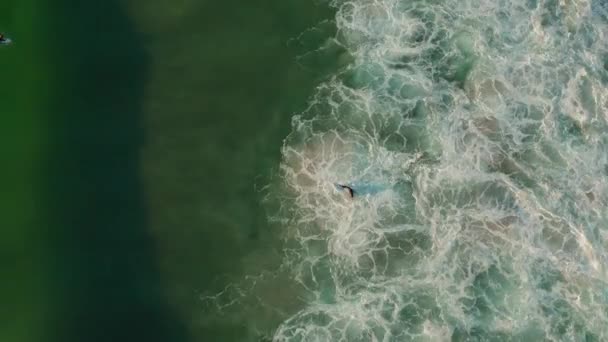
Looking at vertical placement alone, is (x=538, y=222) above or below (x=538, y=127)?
below

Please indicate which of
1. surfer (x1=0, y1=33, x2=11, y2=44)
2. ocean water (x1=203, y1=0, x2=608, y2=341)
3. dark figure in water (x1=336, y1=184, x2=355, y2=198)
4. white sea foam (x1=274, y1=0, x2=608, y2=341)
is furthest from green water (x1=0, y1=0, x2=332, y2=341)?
dark figure in water (x1=336, y1=184, x2=355, y2=198)

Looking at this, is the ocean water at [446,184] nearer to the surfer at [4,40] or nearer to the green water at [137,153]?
the green water at [137,153]

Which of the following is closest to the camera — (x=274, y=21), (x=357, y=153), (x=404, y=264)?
(x=404, y=264)

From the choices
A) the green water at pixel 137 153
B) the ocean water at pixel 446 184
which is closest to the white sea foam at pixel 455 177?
the ocean water at pixel 446 184

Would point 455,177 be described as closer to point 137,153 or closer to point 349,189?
point 349,189

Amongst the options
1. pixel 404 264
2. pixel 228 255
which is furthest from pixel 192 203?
pixel 404 264

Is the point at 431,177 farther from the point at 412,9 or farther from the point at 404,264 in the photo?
the point at 412,9

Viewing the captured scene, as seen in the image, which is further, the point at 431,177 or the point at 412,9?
the point at 412,9

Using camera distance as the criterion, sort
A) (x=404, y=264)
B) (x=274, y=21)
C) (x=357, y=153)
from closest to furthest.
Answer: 1. (x=404, y=264)
2. (x=357, y=153)
3. (x=274, y=21)

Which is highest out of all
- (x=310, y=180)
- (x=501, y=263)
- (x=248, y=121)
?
(x=248, y=121)
